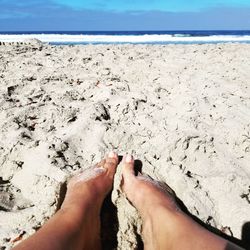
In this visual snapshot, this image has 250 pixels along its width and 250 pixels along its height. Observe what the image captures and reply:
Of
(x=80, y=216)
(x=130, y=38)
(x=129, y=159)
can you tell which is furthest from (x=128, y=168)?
(x=130, y=38)

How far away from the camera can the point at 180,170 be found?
6.20 feet

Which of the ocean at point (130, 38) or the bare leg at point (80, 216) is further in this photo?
the ocean at point (130, 38)

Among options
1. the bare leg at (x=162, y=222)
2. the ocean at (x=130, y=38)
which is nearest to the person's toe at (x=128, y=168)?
the bare leg at (x=162, y=222)

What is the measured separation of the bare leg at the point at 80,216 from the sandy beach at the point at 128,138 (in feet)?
0.28

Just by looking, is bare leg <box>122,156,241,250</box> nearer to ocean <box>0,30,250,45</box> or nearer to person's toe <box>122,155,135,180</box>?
person's toe <box>122,155,135,180</box>

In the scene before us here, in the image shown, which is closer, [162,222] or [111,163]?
[162,222]

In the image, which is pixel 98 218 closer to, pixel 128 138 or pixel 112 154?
pixel 112 154

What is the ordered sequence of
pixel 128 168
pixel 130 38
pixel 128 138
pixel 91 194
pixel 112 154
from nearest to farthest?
1. pixel 91 194
2. pixel 128 168
3. pixel 112 154
4. pixel 128 138
5. pixel 130 38

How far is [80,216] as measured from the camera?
151 centimetres

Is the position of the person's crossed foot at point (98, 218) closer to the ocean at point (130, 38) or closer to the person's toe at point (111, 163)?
the person's toe at point (111, 163)

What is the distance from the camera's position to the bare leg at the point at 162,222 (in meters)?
1.26

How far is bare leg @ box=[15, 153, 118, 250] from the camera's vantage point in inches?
51.0

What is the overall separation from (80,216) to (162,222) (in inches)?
13.2

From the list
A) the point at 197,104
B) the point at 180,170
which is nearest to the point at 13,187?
the point at 180,170
